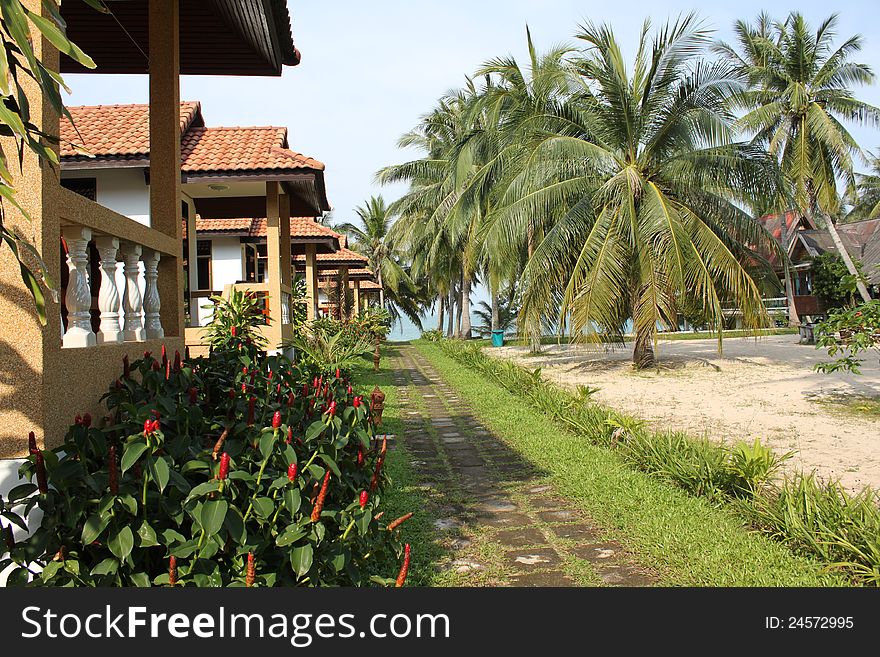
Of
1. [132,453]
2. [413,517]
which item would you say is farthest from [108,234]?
[413,517]

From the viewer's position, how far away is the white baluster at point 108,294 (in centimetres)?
360

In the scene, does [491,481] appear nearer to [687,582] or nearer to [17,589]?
[687,582]

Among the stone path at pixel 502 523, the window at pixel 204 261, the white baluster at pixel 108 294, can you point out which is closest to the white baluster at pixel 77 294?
the white baluster at pixel 108 294

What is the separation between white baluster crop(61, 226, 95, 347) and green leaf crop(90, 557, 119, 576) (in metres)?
1.12

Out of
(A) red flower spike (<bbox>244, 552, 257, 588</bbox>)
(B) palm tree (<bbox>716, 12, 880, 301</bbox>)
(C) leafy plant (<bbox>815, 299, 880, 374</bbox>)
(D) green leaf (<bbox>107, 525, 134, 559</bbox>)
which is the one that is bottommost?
(A) red flower spike (<bbox>244, 552, 257, 588</bbox>)

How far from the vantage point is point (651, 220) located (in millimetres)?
13758

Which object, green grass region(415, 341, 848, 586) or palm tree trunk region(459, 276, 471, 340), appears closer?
green grass region(415, 341, 848, 586)

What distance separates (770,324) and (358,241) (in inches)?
1257

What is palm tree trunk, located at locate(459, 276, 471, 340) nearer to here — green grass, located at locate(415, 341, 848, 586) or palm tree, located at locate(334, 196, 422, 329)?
palm tree, located at locate(334, 196, 422, 329)

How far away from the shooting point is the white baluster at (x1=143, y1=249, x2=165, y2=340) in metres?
4.30

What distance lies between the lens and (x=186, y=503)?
2.56 meters

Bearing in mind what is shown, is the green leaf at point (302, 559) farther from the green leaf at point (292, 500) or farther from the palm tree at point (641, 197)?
the palm tree at point (641, 197)

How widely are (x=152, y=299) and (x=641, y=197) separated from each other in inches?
472

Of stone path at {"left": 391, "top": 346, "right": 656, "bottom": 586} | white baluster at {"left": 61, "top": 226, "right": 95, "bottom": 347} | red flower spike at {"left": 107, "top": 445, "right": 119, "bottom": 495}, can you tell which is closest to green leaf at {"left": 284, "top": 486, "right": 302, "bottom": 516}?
red flower spike at {"left": 107, "top": 445, "right": 119, "bottom": 495}
